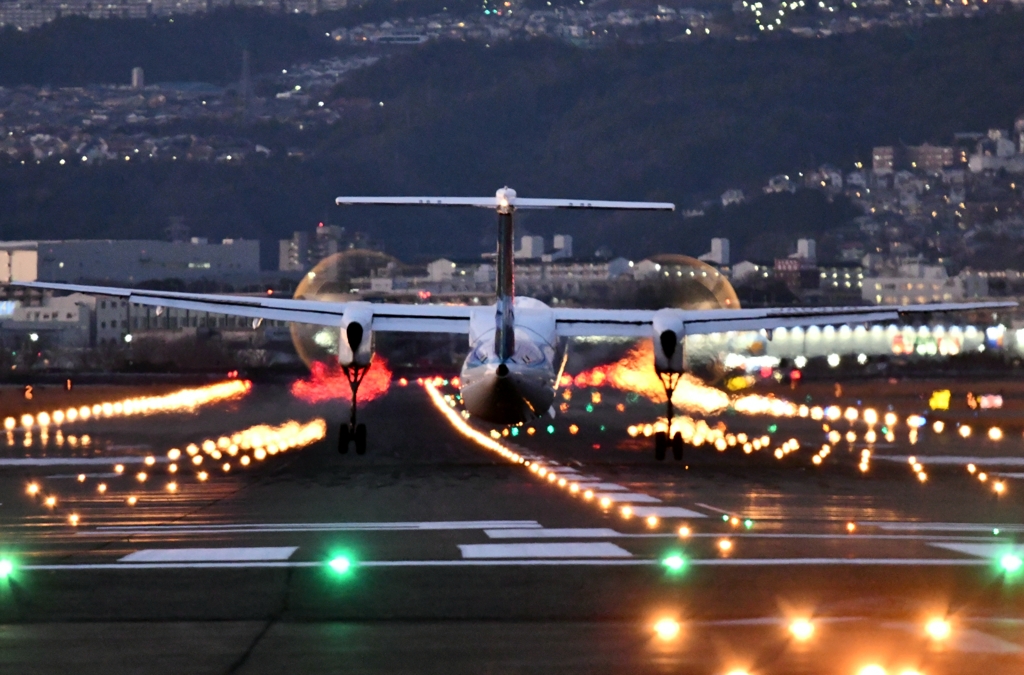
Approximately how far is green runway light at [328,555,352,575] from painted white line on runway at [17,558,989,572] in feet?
0.41

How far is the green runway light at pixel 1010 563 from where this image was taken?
64.6 feet

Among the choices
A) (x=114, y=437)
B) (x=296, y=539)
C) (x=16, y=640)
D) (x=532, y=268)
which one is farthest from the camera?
(x=532, y=268)

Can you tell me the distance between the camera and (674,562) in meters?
20.4

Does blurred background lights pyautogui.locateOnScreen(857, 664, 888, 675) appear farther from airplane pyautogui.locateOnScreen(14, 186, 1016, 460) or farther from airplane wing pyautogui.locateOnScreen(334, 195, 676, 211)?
airplane wing pyautogui.locateOnScreen(334, 195, 676, 211)

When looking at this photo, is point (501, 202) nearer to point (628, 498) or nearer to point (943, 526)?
point (628, 498)

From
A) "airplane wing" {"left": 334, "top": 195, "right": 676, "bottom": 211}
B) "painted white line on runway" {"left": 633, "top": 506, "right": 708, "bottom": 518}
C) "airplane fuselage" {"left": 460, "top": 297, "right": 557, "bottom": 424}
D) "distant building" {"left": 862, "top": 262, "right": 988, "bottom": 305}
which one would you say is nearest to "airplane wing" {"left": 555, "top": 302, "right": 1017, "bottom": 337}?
"airplane fuselage" {"left": 460, "top": 297, "right": 557, "bottom": 424}

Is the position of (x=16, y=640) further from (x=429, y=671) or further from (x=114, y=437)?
(x=114, y=437)

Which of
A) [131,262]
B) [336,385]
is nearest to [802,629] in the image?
[336,385]

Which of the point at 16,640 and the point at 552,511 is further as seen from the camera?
the point at 552,511

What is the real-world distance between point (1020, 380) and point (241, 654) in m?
80.7

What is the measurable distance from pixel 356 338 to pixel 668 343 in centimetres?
679

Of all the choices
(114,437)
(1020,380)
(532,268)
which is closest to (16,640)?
(114,437)

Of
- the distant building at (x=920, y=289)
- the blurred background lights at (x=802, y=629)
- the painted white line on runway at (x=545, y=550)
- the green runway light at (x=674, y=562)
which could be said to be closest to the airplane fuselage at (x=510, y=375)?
the painted white line on runway at (x=545, y=550)

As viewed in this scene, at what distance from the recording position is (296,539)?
23172 millimetres
